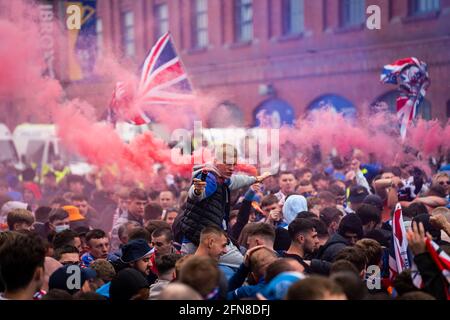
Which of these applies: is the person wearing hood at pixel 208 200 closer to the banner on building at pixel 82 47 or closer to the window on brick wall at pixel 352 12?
the window on brick wall at pixel 352 12

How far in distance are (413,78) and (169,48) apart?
452cm

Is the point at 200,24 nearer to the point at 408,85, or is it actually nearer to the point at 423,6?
the point at 423,6

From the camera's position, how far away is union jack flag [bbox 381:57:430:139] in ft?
45.0

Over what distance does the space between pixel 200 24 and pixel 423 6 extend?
930cm

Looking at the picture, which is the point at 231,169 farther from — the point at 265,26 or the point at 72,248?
the point at 265,26

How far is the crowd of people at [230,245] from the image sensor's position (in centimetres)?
466

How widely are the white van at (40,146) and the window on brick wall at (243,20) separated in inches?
282

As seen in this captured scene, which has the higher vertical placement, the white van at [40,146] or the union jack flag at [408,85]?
the union jack flag at [408,85]

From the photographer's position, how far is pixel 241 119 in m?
27.4

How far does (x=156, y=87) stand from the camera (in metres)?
14.7

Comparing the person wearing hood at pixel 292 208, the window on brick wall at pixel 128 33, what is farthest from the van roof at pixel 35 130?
the person wearing hood at pixel 292 208

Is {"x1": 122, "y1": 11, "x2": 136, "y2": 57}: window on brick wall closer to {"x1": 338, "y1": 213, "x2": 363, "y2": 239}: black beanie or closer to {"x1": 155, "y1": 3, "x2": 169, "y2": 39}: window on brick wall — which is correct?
{"x1": 155, "y1": 3, "x2": 169, "y2": 39}: window on brick wall

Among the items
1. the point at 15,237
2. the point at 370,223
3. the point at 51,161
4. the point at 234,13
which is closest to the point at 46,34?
the point at 51,161

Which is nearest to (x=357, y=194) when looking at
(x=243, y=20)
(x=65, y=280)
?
(x=65, y=280)
